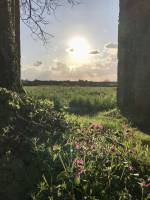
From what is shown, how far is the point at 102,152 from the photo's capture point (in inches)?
382

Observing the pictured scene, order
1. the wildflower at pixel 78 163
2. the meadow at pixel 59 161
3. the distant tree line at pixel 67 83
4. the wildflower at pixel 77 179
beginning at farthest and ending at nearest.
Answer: the distant tree line at pixel 67 83 → the wildflower at pixel 78 163 → the meadow at pixel 59 161 → the wildflower at pixel 77 179

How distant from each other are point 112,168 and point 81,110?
12.3m

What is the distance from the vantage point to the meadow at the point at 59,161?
28.1 feet

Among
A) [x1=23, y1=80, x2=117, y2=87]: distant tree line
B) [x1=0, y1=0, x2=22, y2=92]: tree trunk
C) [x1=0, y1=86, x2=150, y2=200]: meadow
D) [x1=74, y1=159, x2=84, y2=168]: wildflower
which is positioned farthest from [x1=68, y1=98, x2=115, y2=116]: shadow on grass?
[x1=23, y1=80, x2=117, y2=87]: distant tree line

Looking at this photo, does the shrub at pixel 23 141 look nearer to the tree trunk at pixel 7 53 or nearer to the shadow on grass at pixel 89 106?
the tree trunk at pixel 7 53

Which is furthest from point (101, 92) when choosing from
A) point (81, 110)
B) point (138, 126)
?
point (138, 126)

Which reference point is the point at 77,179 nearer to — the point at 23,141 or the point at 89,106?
the point at 23,141

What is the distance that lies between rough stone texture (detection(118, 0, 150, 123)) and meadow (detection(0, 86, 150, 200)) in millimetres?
8434

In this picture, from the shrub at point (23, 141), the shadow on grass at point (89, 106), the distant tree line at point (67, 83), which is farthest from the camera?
the distant tree line at point (67, 83)

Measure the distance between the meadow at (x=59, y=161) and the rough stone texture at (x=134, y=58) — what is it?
27.7 feet

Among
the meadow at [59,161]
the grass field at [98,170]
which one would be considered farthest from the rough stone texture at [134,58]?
the grass field at [98,170]

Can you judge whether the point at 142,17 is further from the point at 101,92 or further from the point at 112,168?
the point at 112,168

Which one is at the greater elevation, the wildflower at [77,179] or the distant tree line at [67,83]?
the distant tree line at [67,83]

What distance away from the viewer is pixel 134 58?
21250 mm
